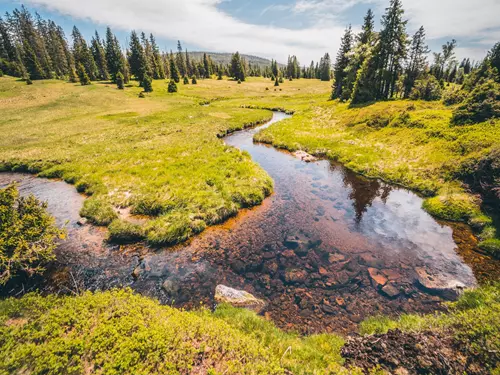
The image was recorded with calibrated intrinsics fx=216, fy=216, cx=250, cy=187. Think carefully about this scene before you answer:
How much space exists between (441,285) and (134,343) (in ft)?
42.5

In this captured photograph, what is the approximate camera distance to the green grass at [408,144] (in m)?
17.6

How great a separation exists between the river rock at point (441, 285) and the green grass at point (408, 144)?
6.79 metres

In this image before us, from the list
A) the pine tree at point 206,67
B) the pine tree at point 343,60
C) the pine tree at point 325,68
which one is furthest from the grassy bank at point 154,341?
the pine tree at point 325,68

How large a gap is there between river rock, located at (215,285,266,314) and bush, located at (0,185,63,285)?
7.45 meters

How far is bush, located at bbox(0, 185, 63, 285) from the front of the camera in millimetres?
8438

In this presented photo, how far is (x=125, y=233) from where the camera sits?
12836 millimetres

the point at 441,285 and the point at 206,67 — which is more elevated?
the point at 206,67

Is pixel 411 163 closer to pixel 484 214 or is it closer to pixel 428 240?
pixel 484 214

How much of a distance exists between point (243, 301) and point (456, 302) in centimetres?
876

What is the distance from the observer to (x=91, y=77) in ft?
260

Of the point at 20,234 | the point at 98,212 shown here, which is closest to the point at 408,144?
the point at 98,212

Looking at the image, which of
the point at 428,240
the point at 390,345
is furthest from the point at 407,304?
the point at 428,240

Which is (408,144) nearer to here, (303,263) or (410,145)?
(410,145)

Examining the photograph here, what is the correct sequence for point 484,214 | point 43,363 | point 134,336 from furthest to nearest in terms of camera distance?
1. point 484,214
2. point 134,336
3. point 43,363
